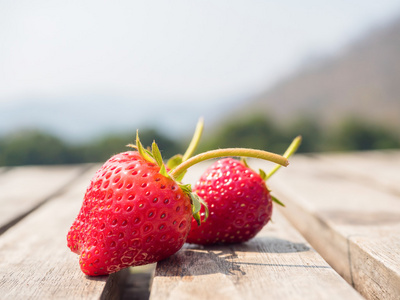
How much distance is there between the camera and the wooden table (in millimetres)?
560

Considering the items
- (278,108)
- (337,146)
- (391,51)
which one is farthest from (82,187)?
(391,51)

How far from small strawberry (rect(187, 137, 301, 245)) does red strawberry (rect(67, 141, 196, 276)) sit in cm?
10

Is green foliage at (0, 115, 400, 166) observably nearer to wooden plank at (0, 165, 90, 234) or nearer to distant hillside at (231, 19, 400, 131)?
wooden plank at (0, 165, 90, 234)

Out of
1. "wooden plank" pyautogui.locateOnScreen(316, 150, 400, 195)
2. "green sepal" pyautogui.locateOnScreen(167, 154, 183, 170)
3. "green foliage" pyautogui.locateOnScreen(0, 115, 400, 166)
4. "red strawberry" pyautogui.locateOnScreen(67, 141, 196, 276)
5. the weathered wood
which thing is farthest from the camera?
"green foliage" pyautogui.locateOnScreen(0, 115, 400, 166)

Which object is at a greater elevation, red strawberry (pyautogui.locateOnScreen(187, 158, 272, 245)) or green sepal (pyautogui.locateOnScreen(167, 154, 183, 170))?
green sepal (pyautogui.locateOnScreen(167, 154, 183, 170))

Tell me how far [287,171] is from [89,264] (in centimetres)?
136

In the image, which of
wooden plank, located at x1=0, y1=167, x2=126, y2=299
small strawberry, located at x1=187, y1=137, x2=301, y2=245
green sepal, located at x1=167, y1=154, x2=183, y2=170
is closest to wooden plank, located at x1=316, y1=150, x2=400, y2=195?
small strawberry, located at x1=187, y1=137, x2=301, y2=245

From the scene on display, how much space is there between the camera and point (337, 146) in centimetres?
549

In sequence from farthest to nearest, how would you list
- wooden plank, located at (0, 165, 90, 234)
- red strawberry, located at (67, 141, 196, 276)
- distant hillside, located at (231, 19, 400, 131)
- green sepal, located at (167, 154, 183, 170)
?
1. distant hillside, located at (231, 19, 400, 131)
2. wooden plank, located at (0, 165, 90, 234)
3. green sepal, located at (167, 154, 183, 170)
4. red strawberry, located at (67, 141, 196, 276)

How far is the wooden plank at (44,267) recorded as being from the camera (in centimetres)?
58

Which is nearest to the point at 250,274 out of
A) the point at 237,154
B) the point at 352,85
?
the point at 237,154

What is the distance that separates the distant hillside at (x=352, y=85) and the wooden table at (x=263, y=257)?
9024 millimetres

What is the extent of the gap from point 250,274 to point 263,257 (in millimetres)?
98

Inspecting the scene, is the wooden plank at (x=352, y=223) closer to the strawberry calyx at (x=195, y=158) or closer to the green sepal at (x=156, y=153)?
the strawberry calyx at (x=195, y=158)
